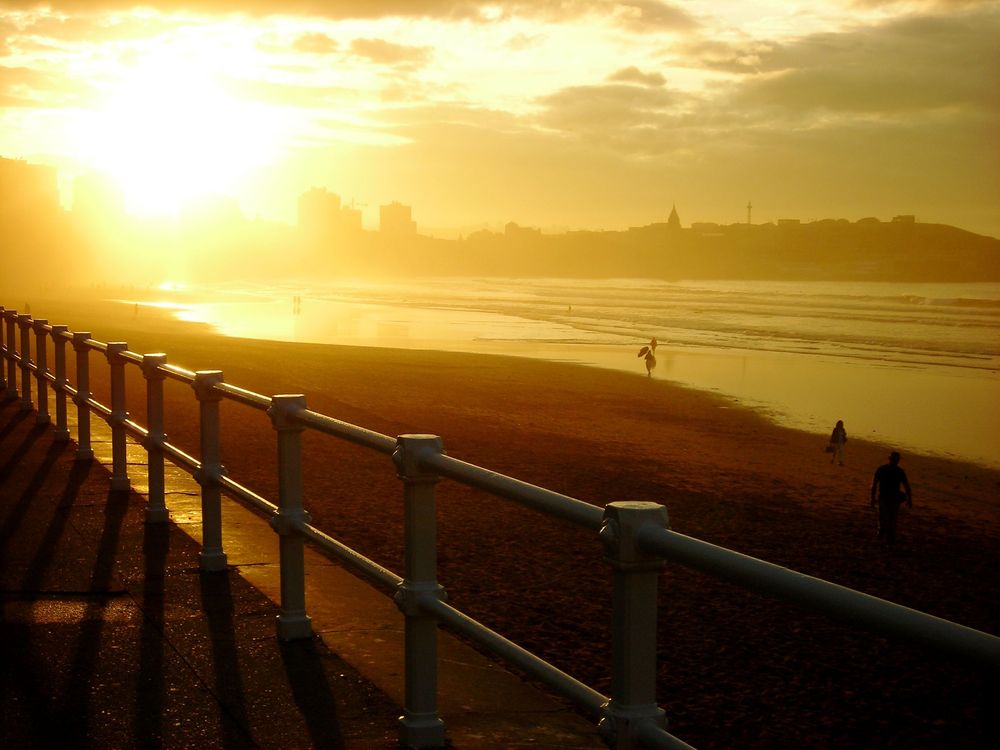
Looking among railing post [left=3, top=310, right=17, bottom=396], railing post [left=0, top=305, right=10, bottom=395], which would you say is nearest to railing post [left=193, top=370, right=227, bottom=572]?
railing post [left=3, top=310, right=17, bottom=396]

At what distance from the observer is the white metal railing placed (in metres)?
2.00

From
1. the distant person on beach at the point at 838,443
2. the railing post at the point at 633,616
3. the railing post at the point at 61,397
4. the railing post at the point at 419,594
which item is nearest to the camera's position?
the railing post at the point at 633,616

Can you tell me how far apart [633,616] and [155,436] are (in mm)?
5477

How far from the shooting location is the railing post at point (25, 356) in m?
12.7

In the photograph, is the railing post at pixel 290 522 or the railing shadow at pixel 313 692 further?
the railing post at pixel 290 522

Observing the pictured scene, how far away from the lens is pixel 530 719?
14.3 ft

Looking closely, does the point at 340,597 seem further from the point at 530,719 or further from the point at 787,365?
the point at 787,365

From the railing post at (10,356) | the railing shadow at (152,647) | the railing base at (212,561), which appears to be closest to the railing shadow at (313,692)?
the railing shadow at (152,647)

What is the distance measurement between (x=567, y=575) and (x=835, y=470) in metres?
12.8

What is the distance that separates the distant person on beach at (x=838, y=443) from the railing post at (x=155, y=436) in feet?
53.6

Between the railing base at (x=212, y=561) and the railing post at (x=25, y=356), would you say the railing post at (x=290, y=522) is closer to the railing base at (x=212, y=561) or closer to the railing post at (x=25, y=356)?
the railing base at (x=212, y=561)

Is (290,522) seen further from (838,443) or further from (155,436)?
(838,443)

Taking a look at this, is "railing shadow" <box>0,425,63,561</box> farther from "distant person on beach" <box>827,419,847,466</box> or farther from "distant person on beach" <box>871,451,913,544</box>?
"distant person on beach" <box>827,419,847,466</box>

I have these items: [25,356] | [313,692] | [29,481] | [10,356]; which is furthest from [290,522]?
[10,356]
